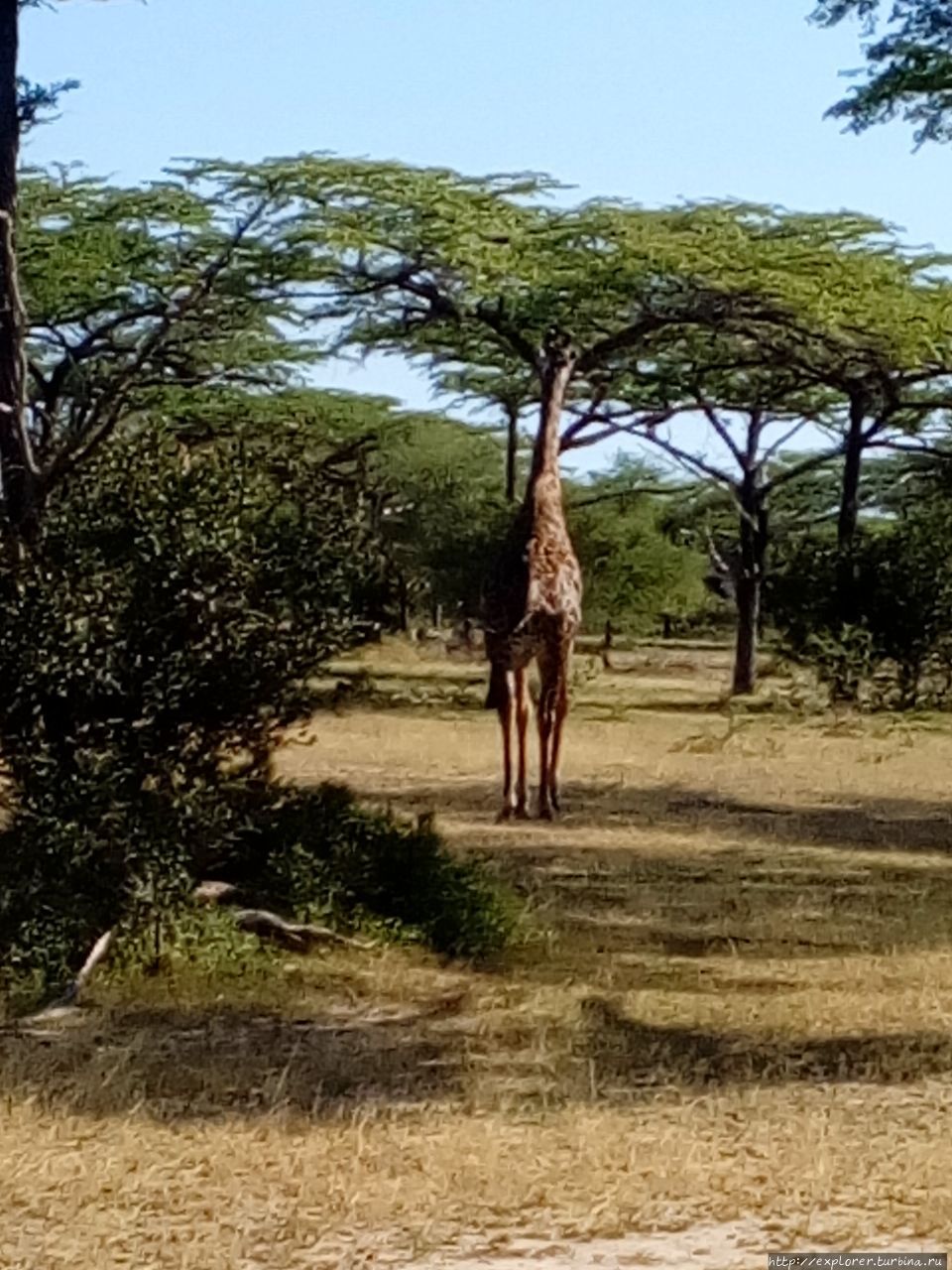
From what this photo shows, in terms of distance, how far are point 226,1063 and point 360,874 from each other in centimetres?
217

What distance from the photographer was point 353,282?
1883 cm

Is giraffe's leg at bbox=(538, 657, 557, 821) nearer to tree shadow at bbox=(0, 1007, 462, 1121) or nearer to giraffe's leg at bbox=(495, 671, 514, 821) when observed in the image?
giraffe's leg at bbox=(495, 671, 514, 821)

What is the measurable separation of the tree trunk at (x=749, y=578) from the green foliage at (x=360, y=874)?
15552mm

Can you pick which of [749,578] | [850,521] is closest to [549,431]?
[850,521]

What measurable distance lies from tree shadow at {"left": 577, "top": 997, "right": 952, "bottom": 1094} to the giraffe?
15.3ft

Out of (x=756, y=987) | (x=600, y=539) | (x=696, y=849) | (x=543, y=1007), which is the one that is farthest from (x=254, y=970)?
(x=600, y=539)

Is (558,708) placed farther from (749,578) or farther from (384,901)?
(749,578)

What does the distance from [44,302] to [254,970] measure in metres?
13.6

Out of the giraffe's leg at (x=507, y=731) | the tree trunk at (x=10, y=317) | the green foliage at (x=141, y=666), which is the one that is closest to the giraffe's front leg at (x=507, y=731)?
the giraffe's leg at (x=507, y=731)

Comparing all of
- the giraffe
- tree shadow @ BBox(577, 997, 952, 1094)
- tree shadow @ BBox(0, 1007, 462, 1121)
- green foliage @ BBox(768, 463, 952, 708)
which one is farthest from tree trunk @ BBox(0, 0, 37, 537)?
green foliage @ BBox(768, 463, 952, 708)

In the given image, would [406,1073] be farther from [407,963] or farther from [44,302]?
[44,302]

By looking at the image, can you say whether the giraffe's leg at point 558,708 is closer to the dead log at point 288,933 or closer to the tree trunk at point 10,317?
the tree trunk at point 10,317

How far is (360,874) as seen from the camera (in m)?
8.20

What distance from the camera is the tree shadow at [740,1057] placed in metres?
5.89
